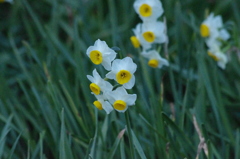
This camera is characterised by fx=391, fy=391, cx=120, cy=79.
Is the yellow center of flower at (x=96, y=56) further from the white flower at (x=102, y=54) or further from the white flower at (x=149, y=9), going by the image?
the white flower at (x=149, y=9)

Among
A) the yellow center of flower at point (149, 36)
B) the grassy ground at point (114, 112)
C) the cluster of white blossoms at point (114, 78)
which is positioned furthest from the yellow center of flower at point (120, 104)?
the yellow center of flower at point (149, 36)

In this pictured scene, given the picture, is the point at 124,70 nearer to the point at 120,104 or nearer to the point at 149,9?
the point at 120,104

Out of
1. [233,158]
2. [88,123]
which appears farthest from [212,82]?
[88,123]

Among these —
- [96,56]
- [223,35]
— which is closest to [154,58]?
[223,35]

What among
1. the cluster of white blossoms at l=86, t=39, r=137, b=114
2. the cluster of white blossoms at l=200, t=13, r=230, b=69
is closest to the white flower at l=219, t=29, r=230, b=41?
the cluster of white blossoms at l=200, t=13, r=230, b=69

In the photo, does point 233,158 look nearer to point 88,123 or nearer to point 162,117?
point 162,117

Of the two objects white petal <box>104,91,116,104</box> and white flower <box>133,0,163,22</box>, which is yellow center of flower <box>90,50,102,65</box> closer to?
white petal <box>104,91,116,104</box>
